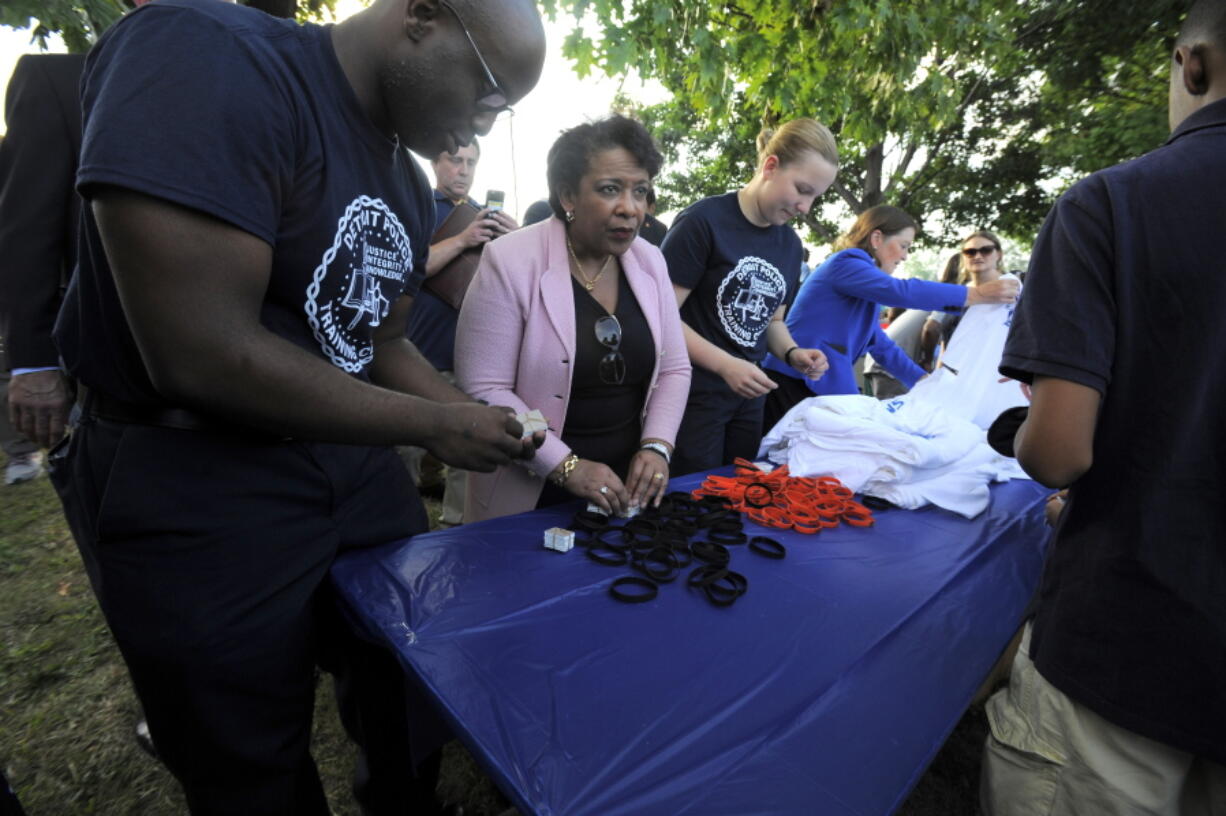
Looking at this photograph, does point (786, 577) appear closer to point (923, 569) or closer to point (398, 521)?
point (923, 569)

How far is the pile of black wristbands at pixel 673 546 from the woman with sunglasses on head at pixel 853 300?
1463 mm

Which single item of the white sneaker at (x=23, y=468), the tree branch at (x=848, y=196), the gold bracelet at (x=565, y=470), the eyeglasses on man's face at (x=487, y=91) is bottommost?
the white sneaker at (x=23, y=468)

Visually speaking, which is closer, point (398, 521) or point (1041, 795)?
point (1041, 795)

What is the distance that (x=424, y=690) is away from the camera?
0.95 metres

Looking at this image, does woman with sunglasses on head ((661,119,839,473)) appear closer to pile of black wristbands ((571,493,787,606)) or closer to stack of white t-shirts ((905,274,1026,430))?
pile of black wristbands ((571,493,787,606))

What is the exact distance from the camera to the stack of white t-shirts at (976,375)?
10.7 feet

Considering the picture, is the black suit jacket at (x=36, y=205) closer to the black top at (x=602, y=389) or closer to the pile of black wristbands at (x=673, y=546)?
the black top at (x=602, y=389)

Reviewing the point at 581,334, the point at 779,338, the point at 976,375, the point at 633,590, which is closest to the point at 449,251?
the point at 581,334

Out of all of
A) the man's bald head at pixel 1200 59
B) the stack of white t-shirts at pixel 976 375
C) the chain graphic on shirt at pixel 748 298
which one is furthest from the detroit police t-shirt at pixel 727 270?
the man's bald head at pixel 1200 59

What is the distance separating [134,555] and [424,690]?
537 millimetres

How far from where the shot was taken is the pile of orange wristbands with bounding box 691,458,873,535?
1.76 meters

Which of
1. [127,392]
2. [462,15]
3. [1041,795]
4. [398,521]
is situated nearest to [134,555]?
[127,392]

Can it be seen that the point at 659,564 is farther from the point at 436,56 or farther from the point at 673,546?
the point at 436,56

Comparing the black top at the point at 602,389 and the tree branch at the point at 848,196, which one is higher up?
the tree branch at the point at 848,196
